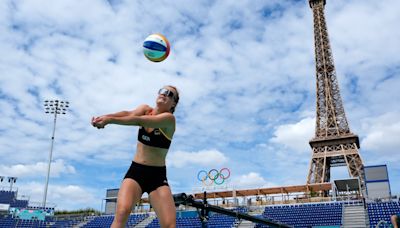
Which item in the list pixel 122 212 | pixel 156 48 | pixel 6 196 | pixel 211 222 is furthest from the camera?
pixel 6 196

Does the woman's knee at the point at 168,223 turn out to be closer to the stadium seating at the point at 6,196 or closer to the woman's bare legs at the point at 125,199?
the woman's bare legs at the point at 125,199

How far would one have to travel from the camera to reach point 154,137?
15.3ft

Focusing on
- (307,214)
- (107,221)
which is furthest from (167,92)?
(107,221)

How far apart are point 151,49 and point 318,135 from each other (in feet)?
182

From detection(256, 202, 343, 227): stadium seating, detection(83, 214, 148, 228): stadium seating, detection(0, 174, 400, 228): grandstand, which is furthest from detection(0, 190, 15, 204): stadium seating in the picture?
detection(256, 202, 343, 227): stadium seating

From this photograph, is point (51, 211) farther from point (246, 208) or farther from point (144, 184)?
point (144, 184)

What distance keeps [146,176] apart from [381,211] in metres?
30.7

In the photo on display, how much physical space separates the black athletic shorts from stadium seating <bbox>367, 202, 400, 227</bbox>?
2838 centimetres

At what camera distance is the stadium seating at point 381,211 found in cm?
2882

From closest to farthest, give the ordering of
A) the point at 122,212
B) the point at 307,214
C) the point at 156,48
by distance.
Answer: the point at 122,212, the point at 156,48, the point at 307,214

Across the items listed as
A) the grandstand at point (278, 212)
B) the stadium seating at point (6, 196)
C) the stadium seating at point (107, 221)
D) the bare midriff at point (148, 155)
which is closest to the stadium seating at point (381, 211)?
the grandstand at point (278, 212)

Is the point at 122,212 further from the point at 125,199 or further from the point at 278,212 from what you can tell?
the point at 278,212

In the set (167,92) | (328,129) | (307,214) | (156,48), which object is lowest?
(307,214)

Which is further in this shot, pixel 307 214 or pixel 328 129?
pixel 328 129
